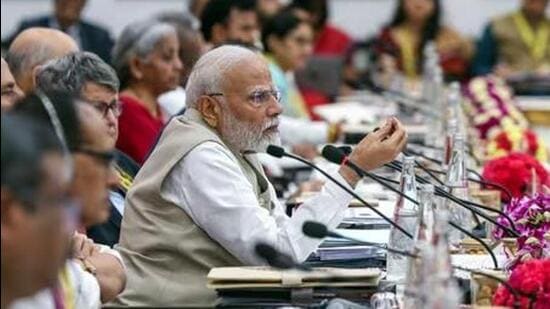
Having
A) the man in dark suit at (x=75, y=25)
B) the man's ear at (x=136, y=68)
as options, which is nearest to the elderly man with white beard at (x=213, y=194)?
the man's ear at (x=136, y=68)

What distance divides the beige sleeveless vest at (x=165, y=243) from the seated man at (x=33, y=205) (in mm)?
1456

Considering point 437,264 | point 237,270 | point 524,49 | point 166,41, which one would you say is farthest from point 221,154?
point 524,49

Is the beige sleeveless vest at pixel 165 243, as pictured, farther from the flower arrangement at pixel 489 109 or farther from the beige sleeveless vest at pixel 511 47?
the beige sleeveless vest at pixel 511 47

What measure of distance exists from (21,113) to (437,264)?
73 cm

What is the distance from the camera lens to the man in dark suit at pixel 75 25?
8.11 m

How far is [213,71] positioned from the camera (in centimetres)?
427

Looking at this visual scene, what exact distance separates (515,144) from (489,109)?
945 mm

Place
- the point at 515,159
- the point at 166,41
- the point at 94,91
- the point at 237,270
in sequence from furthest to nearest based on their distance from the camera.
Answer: the point at 166,41 < the point at 515,159 < the point at 94,91 < the point at 237,270

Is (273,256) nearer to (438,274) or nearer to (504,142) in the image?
(438,274)

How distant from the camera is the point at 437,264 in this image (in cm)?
298

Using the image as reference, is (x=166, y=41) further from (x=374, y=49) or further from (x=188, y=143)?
(x=374, y=49)

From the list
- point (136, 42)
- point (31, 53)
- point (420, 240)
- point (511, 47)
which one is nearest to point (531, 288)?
point (420, 240)

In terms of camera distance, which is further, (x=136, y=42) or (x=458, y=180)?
(x=136, y=42)

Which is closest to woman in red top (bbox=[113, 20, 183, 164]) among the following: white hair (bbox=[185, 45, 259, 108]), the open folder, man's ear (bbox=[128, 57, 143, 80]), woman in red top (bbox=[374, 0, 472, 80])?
man's ear (bbox=[128, 57, 143, 80])
